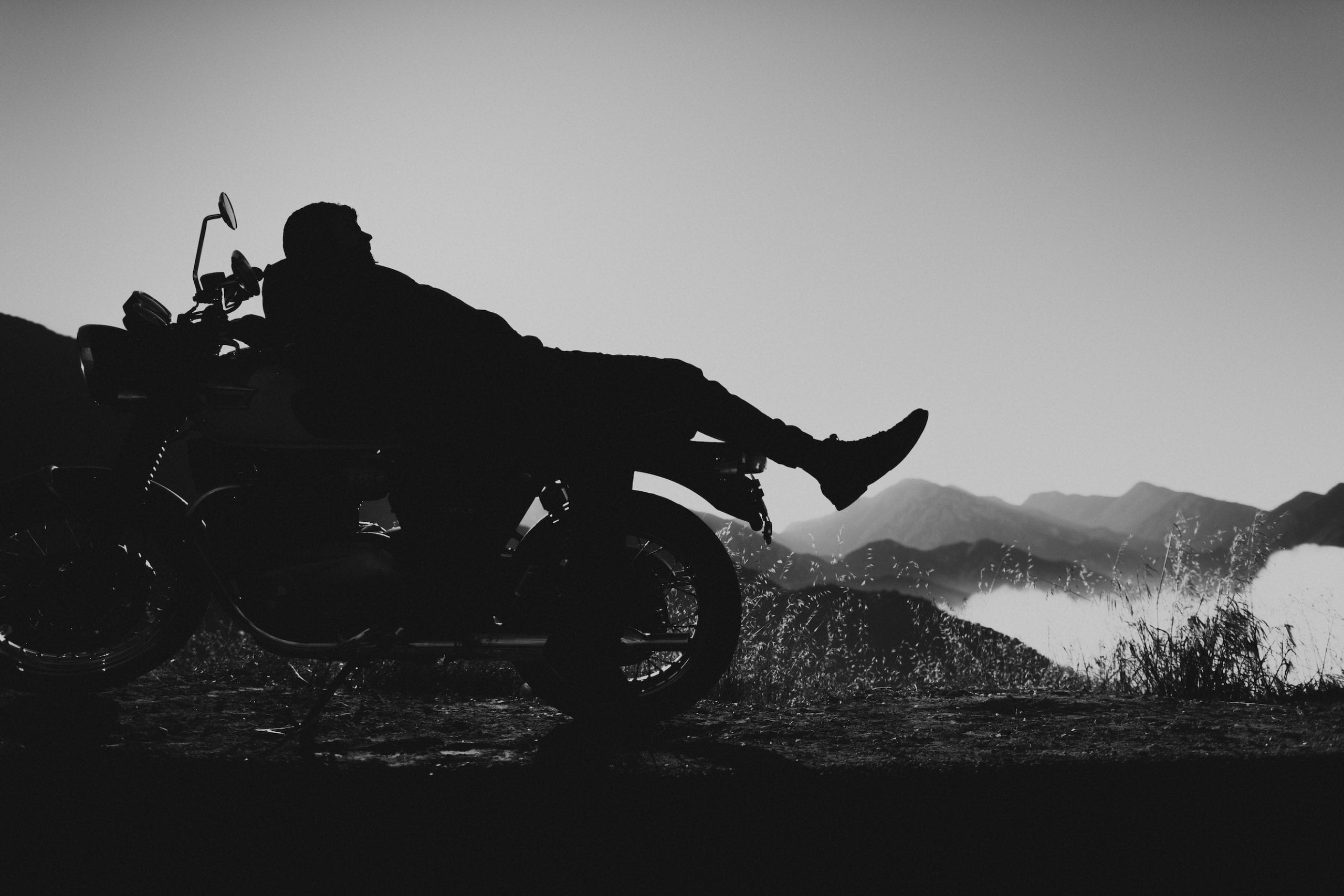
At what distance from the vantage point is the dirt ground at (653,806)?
148 cm

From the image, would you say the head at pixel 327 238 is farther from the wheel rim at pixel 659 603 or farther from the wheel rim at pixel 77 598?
the wheel rim at pixel 659 603

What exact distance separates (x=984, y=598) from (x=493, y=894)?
6552 mm

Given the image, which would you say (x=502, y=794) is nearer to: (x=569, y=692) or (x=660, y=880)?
(x=660, y=880)

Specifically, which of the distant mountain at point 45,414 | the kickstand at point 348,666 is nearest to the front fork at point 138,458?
the kickstand at point 348,666

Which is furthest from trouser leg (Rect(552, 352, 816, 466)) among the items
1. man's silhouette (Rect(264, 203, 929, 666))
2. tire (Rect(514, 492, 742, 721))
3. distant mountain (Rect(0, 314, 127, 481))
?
distant mountain (Rect(0, 314, 127, 481))

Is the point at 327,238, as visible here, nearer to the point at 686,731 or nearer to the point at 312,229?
the point at 312,229

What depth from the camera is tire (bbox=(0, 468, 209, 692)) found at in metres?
2.93

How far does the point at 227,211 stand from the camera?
2926mm

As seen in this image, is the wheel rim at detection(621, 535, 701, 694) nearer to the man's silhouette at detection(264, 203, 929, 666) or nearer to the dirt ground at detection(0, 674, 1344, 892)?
the man's silhouette at detection(264, 203, 929, 666)

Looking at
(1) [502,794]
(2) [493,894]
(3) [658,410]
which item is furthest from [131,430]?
(2) [493,894]

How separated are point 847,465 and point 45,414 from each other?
177ft

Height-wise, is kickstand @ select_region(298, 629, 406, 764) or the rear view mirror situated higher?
the rear view mirror

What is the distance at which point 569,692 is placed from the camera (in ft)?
8.92

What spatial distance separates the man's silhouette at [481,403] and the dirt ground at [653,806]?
0.70 metres
